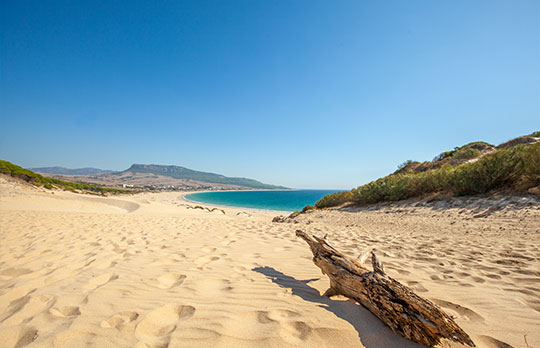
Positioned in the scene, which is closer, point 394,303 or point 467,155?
point 394,303

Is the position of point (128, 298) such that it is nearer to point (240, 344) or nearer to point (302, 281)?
point (240, 344)

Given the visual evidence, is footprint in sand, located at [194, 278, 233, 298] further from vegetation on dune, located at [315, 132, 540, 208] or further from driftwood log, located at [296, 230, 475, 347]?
vegetation on dune, located at [315, 132, 540, 208]

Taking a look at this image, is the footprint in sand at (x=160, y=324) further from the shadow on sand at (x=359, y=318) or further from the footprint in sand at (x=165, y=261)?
the footprint in sand at (x=165, y=261)

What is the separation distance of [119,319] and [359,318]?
7.00 ft

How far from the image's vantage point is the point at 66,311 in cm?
203

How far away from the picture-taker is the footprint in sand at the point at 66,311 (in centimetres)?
196

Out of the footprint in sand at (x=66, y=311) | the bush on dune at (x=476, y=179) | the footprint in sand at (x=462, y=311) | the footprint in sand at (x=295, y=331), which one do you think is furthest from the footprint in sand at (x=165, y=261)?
the bush on dune at (x=476, y=179)

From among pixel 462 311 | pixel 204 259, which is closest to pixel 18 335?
pixel 204 259

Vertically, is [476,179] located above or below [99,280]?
above

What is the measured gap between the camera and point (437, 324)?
151cm

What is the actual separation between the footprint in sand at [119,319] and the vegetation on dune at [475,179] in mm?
13305

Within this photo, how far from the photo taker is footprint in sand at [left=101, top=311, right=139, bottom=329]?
5.93 ft

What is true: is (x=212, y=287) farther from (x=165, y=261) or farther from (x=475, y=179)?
(x=475, y=179)

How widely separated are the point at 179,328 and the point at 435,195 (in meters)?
14.7
